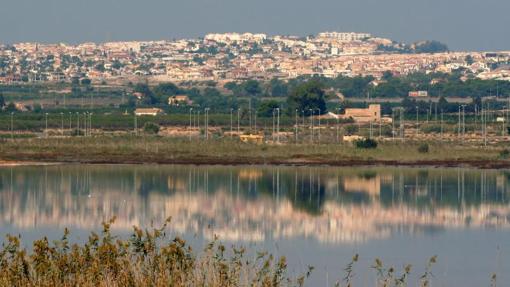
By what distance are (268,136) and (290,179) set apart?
2821 centimetres

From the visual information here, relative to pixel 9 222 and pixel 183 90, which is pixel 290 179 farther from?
pixel 183 90

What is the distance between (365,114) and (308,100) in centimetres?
414

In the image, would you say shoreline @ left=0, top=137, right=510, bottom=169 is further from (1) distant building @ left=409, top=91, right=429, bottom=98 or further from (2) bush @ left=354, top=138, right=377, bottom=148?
(1) distant building @ left=409, top=91, right=429, bottom=98

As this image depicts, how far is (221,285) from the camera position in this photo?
15.7 meters

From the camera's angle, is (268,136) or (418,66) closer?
(268,136)

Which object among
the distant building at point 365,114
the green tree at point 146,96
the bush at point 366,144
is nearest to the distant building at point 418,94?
the green tree at point 146,96

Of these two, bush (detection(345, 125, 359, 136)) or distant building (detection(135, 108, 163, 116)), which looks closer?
bush (detection(345, 125, 359, 136))

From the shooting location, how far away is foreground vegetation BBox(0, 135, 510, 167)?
58656 mm

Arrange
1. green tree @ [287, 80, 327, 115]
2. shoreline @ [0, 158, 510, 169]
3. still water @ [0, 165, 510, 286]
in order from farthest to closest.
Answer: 1. green tree @ [287, 80, 327, 115]
2. shoreline @ [0, 158, 510, 169]
3. still water @ [0, 165, 510, 286]

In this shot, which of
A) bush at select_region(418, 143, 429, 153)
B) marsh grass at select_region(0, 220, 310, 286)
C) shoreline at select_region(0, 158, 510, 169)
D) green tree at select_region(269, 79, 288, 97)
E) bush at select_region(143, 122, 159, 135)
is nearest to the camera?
marsh grass at select_region(0, 220, 310, 286)

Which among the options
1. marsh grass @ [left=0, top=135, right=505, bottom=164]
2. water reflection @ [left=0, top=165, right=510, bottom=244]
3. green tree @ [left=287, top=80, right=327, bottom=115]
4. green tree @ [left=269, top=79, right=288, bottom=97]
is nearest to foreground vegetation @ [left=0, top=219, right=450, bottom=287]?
water reflection @ [left=0, top=165, right=510, bottom=244]

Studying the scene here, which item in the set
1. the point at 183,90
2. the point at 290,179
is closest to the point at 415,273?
the point at 290,179

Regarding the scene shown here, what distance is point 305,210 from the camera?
37.2 metres

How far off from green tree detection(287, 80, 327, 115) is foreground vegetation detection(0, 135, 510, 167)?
2827 centimetres
